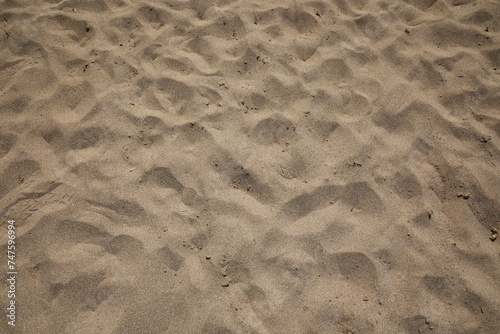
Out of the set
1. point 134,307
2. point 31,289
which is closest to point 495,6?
point 134,307

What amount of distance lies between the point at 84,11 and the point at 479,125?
11.6 feet

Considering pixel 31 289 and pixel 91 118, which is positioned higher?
pixel 91 118

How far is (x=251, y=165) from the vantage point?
2203 millimetres

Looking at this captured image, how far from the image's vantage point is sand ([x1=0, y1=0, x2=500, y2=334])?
183 centimetres

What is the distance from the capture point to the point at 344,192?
7.00 feet

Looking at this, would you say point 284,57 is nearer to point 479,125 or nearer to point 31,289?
point 479,125

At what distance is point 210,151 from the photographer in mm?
2252

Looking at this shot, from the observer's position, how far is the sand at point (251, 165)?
6.00ft

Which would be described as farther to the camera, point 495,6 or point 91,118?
point 495,6

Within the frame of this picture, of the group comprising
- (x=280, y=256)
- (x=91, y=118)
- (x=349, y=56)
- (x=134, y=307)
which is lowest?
(x=134, y=307)

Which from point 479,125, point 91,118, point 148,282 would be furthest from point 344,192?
point 91,118

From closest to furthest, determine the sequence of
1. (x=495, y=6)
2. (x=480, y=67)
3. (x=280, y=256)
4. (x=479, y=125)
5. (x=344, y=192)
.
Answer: (x=280, y=256)
(x=344, y=192)
(x=479, y=125)
(x=480, y=67)
(x=495, y=6)

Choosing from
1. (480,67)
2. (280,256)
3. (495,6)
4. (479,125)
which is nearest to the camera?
(280,256)

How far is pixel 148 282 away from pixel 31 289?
2.29 feet
